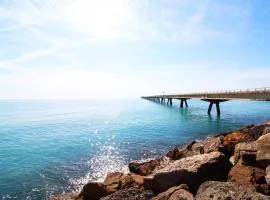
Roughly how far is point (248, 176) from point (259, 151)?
6.38 ft

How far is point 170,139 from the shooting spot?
33719 millimetres

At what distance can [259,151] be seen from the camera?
12258 millimetres

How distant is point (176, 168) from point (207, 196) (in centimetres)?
318

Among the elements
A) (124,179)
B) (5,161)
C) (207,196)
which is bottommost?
(5,161)

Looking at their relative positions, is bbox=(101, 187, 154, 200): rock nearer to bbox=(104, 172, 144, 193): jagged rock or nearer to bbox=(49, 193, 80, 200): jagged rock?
bbox=(104, 172, 144, 193): jagged rock

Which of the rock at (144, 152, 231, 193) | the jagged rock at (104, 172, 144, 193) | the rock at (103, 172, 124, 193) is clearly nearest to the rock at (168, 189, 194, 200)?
the rock at (144, 152, 231, 193)

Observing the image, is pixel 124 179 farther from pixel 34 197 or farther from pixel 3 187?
pixel 3 187

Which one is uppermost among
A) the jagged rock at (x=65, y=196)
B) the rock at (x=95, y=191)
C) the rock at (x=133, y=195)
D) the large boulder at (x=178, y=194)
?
the large boulder at (x=178, y=194)

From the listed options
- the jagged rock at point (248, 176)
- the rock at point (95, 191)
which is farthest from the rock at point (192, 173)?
the rock at point (95, 191)

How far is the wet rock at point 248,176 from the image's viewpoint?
10.4 metres

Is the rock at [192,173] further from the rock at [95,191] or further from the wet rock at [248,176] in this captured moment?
the rock at [95,191]

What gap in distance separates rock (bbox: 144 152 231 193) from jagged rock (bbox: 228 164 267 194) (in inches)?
33.5

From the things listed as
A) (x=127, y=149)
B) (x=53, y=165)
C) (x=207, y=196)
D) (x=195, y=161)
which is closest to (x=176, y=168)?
(x=195, y=161)

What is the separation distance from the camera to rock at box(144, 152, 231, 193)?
38.1 feet
